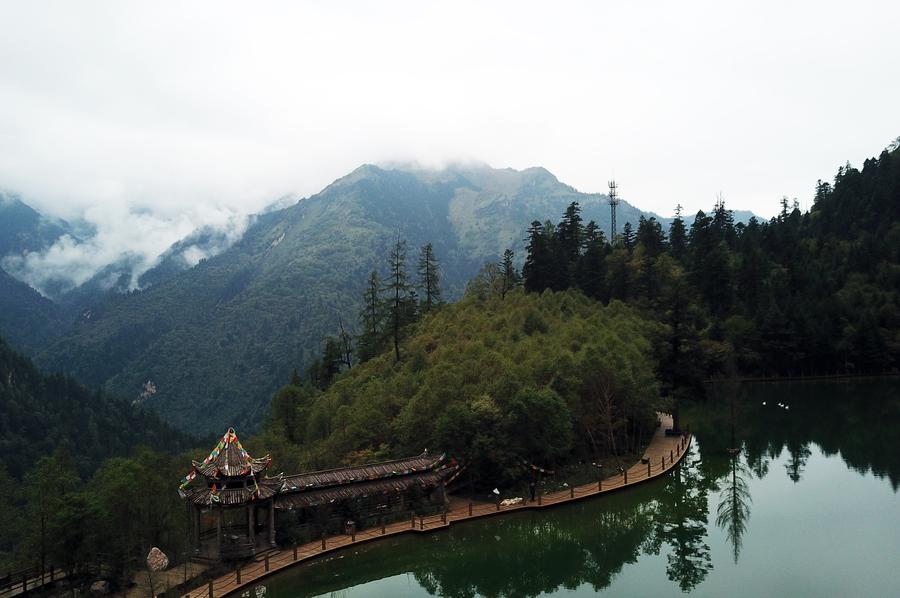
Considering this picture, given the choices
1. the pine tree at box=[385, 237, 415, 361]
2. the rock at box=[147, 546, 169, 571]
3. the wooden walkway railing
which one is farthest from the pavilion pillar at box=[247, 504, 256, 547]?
the pine tree at box=[385, 237, 415, 361]

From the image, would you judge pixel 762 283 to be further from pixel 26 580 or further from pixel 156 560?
pixel 26 580

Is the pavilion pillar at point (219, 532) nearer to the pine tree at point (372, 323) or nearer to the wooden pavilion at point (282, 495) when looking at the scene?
the wooden pavilion at point (282, 495)

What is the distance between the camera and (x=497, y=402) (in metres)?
41.8

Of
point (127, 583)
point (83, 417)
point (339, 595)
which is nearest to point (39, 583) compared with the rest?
point (127, 583)

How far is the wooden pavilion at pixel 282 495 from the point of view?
30.9 metres

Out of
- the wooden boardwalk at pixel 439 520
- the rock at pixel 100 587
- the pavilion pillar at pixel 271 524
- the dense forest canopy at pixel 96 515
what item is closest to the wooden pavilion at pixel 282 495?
the pavilion pillar at pixel 271 524

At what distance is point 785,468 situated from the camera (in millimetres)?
46750

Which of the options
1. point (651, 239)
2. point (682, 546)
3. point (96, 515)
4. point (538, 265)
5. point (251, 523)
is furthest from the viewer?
point (651, 239)

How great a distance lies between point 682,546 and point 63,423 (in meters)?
134

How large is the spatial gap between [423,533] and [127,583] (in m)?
14.0

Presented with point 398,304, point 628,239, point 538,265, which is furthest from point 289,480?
point 628,239

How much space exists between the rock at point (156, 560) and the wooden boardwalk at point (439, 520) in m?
2.59

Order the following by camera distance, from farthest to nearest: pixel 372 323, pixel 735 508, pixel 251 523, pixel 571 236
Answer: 1. pixel 571 236
2. pixel 372 323
3. pixel 735 508
4. pixel 251 523

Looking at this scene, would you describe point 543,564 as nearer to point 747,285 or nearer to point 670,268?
point 670,268
